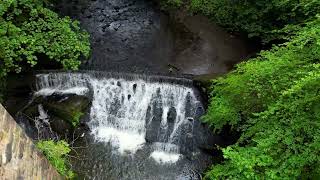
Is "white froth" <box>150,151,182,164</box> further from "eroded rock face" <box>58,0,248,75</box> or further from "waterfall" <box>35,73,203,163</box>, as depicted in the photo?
"eroded rock face" <box>58,0,248,75</box>

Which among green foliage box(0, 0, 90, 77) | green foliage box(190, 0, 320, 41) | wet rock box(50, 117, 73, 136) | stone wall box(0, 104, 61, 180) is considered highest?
green foliage box(190, 0, 320, 41)

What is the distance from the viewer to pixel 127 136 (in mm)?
11195

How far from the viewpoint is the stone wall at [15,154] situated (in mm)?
4180

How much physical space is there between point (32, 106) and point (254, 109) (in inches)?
243

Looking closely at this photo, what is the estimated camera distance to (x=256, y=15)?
508 inches

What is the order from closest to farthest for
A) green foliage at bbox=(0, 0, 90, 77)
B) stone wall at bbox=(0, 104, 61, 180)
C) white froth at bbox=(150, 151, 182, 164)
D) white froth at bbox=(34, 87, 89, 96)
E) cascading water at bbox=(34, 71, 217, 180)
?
stone wall at bbox=(0, 104, 61, 180), green foliage at bbox=(0, 0, 90, 77), white froth at bbox=(150, 151, 182, 164), cascading water at bbox=(34, 71, 217, 180), white froth at bbox=(34, 87, 89, 96)

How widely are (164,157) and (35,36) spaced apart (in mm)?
4638

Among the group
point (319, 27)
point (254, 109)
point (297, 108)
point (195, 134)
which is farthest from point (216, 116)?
point (319, 27)

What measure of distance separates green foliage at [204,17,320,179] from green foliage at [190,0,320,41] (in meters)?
4.10

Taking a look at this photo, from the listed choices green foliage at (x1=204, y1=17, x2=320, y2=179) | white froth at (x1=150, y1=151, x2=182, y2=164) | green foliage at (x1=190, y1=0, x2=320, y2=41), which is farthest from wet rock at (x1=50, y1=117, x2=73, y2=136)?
green foliage at (x1=190, y1=0, x2=320, y2=41)

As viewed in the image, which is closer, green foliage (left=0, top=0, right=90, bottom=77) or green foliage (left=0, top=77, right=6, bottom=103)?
green foliage (left=0, top=0, right=90, bottom=77)

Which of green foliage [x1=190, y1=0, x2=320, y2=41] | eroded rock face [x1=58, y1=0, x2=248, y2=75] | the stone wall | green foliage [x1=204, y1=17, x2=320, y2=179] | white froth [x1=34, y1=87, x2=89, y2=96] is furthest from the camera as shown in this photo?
eroded rock face [x1=58, y1=0, x2=248, y2=75]

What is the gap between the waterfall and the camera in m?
11.1

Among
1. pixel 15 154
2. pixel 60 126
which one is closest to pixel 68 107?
pixel 60 126
